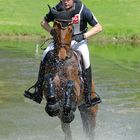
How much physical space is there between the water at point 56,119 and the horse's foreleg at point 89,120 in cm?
45

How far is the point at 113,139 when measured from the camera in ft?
39.4

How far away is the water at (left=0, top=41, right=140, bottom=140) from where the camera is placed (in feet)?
41.1

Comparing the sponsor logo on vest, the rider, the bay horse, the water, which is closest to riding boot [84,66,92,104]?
the rider

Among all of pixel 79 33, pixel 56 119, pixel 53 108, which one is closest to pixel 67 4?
pixel 79 33

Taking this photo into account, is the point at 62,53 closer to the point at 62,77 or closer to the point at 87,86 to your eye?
the point at 62,77

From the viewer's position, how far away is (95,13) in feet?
186

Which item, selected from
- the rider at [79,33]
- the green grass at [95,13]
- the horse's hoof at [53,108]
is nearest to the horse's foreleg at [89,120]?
the rider at [79,33]

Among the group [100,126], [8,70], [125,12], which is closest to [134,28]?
[125,12]

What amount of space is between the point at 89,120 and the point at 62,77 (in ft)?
7.40

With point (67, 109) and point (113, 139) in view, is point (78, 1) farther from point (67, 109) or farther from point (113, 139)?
point (113, 139)

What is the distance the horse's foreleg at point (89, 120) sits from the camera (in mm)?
11242

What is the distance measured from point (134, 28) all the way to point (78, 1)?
3881 cm

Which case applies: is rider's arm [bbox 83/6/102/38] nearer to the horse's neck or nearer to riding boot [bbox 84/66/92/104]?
riding boot [bbox 84/66/92/104]

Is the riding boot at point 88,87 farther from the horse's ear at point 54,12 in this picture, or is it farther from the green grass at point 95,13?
the green grass at point 95,13
